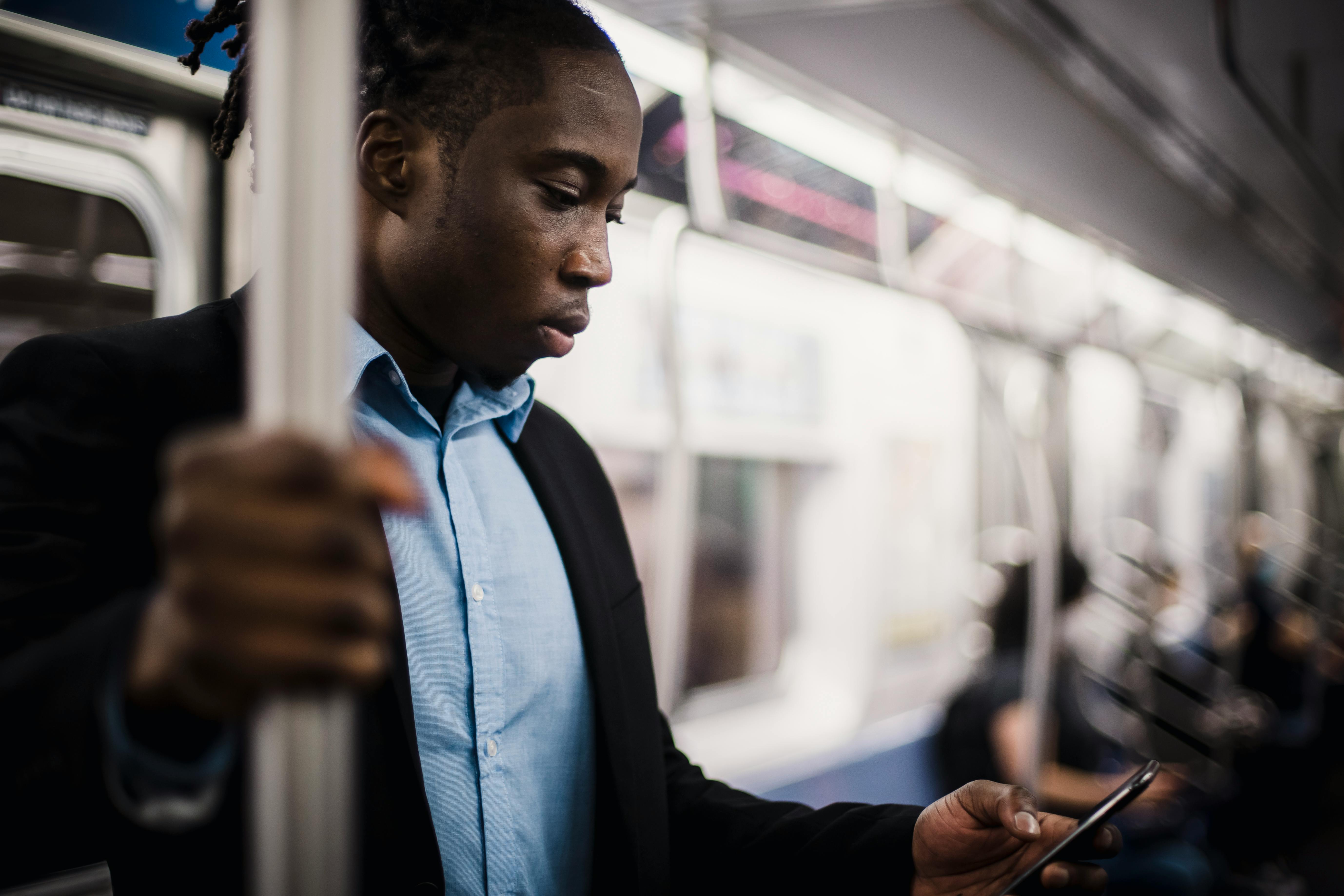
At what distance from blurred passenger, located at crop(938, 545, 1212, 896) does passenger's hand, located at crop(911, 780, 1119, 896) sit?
193 cm

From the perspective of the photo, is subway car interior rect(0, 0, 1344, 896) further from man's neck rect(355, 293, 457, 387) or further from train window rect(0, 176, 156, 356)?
man's neck rect(355, 293, 457, 387)

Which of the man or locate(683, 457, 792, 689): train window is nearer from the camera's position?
the man

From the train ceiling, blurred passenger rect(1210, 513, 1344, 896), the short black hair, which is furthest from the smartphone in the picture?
blurred passenger rect(1210, 513, 1344, 896)

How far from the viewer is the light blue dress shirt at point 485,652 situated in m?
0.88

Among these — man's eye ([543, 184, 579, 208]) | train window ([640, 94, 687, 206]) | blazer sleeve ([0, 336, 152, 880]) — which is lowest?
blazer sleeve ([0, 336, 152, 880])

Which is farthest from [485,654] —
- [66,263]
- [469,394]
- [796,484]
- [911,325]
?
[911,325]

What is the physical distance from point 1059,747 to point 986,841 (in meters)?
2.45

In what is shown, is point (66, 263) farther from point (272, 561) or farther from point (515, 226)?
point (272, 561)

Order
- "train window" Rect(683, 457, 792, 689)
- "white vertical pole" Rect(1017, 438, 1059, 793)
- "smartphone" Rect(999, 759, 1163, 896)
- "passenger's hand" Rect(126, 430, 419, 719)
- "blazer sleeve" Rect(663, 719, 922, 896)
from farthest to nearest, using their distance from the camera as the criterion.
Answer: "train window" Rect(683, 457, 792, 689) → "white vertical pole" Rect(1017, 438, 1059, 793) → "blazer sleeve" Rect(663, 719, 922, 896) → "smartphone" Rect(999, 759, 1163, 896) → "passenger's hand" Rect(126, 430, 419, 719)

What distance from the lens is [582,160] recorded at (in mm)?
850

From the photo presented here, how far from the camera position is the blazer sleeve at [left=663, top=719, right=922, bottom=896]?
0.94 m

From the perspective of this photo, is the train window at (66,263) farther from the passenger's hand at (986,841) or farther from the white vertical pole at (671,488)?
the passenger's hand at (986,841)

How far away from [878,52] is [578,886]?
226 centimetres

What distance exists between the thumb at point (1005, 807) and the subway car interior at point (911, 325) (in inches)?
31.3
